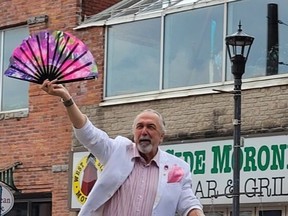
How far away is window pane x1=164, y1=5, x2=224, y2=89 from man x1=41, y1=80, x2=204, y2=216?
32.6 feet

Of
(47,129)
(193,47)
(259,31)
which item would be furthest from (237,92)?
(47,129)

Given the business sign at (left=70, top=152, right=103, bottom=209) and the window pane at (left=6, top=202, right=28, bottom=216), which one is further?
the window pane at (left=6, top=202, right=28, bottom=216)

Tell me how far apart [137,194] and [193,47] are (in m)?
10.5

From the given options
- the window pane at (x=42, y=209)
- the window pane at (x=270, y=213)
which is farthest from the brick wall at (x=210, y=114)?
the window pane at (x=42, y=209)

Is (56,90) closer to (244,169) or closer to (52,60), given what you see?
(52,60)

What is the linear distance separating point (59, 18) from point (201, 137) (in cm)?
446

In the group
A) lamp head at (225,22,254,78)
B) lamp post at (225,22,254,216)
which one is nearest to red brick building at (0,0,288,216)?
lamp post at (225,22,254,216)

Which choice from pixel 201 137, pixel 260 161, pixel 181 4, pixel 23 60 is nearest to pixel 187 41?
pixel 181 4

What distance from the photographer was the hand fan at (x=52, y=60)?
572cm

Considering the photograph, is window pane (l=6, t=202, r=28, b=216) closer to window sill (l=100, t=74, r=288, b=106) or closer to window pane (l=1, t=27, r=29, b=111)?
window pane (l=1, t=27, r=29, b=111)

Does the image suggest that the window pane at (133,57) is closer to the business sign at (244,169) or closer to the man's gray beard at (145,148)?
the business sign at (244,169)

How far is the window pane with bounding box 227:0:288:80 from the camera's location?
14.8m

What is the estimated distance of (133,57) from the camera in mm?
17125

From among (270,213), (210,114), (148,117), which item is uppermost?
(210,114)
